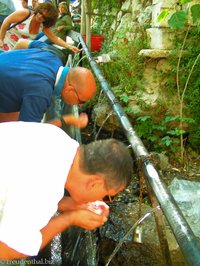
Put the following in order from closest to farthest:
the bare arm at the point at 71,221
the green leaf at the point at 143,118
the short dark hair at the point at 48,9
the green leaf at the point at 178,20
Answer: the bare arm at the point at 71,221, the green leaf at the point at 178,20, the short dark hair at the point at 48,9, the green leaf at the point at 143,118

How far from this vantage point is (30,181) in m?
1.22

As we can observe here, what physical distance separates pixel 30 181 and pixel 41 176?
5cm

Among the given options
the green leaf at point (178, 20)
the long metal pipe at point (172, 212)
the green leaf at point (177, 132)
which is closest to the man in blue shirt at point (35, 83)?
the long metal pipe at point (172, 212)

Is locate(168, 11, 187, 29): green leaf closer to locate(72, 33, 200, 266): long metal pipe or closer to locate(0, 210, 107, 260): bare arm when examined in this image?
locate(72, 33, 200, 266): long metal pipe

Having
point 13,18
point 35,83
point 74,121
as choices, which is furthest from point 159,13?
point 35,83

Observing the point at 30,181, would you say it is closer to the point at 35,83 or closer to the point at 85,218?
the point at 85,218

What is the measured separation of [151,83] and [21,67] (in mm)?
3125

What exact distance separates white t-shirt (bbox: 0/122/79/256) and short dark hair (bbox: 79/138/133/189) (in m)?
0.08

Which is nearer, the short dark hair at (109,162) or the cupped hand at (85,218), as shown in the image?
the short dark hair at (109,162)

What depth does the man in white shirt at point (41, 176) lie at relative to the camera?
118 centimetres

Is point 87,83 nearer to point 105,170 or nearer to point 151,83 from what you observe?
point 105,170

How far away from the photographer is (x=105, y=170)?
130 centimetres

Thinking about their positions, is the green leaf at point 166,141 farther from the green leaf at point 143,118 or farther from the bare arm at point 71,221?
the bare arm at point 71,221

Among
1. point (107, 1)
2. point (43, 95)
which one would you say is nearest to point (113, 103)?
point (43, 95)
